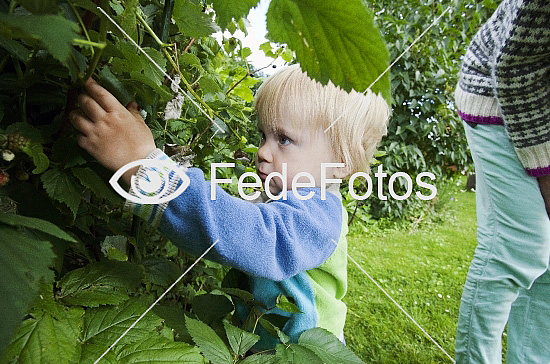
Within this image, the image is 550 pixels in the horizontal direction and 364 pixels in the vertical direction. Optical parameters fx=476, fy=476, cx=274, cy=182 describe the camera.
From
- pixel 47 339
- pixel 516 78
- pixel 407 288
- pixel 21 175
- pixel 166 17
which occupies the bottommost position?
pixel 407 288

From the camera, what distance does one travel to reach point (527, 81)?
971mm

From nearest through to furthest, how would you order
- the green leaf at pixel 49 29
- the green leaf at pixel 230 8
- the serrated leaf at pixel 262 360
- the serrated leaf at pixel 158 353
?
the green leaf at pixel 49 29 < the green leaf at pixel 230 8 < the serrated leaf at pixel 158 353 < the serrated leaf at pixel 262 360

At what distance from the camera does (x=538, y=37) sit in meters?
0.89

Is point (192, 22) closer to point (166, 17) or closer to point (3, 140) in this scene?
point (166, 17)

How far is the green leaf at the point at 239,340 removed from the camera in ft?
2.00

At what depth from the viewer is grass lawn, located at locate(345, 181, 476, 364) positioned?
1770 millimetres

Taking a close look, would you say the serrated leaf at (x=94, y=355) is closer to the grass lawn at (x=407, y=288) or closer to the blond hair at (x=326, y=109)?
the blond hair at (x=326, y=109)

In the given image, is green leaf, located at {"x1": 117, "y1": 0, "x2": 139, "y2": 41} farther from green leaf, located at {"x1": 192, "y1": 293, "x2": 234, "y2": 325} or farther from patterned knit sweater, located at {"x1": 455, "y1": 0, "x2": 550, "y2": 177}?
patterned knit sweater, located at {"x1": 455, "y1": 0, "x2": 550, "y2": 177}

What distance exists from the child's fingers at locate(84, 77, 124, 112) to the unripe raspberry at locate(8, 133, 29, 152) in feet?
0.31

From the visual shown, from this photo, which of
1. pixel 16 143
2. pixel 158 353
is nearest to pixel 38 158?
pixel 16 143

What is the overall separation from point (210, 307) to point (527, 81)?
2.52ft

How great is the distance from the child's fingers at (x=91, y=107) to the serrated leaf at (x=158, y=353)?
0.25 m

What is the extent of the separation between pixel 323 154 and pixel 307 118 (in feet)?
0.25

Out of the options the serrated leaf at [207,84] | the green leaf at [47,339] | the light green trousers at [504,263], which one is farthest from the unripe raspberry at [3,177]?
the light green trousers at [504,263]
